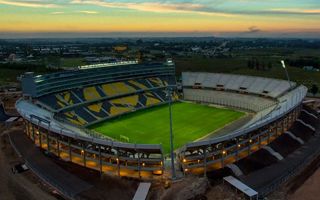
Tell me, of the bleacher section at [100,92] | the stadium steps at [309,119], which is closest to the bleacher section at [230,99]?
the bleacher section at [100,92]

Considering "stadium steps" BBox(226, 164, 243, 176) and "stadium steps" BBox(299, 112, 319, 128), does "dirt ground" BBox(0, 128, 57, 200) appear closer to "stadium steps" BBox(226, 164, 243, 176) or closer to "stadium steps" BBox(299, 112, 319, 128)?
"stadium steps" BBox(226, 164, 243, 176)

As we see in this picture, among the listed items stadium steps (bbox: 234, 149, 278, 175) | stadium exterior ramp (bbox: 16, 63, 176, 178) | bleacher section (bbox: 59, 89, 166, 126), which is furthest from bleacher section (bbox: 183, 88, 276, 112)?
stadium steps (bbox: 234, 149, 278, 175)

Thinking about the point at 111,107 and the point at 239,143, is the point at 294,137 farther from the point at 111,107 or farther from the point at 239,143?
the point at 111,107

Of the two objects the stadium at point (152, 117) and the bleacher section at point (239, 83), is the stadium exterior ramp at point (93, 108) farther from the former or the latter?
the bleacher section at point (239, 83)

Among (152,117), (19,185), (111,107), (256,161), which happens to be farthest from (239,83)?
(19,185)

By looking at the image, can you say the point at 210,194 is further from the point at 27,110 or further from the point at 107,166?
the point at 27,110

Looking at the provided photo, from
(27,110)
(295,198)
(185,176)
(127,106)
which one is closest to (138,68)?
(127,106)
